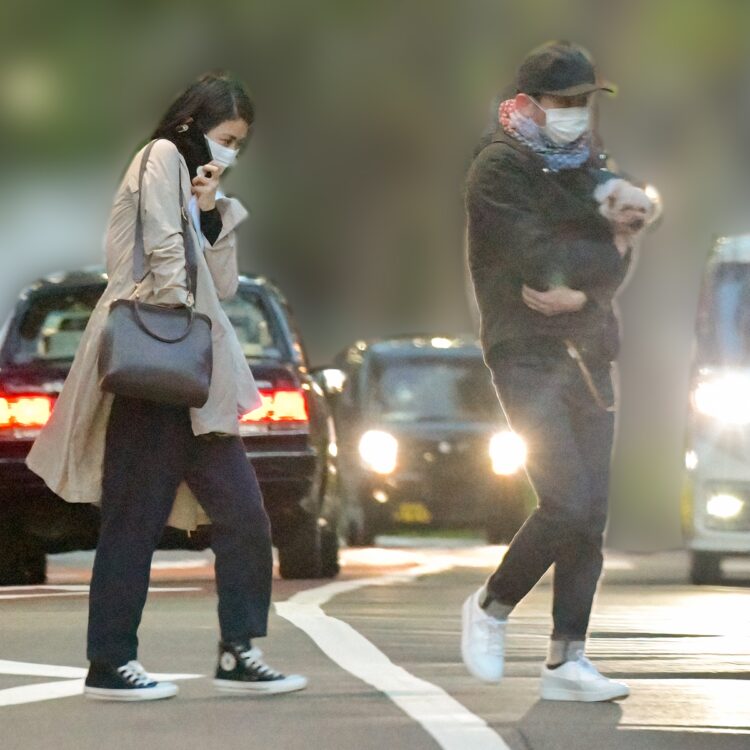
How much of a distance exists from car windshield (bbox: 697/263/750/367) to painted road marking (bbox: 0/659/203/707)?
20.8ft

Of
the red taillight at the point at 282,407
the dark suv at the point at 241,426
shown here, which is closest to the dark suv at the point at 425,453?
the dark suv at the point at 241,426

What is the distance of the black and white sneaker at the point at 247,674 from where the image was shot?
342 inches

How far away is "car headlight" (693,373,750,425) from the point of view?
14961 mm

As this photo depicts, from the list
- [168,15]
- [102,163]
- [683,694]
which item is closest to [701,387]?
[683,694]

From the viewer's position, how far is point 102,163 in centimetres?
3009

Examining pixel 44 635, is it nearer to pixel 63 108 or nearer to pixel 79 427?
pixel 79 427

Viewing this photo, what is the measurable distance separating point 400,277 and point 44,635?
2748 cm

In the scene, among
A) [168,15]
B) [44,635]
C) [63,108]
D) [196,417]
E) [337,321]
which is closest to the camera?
[196,417]

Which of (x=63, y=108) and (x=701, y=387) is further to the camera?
(x=63, y=108)

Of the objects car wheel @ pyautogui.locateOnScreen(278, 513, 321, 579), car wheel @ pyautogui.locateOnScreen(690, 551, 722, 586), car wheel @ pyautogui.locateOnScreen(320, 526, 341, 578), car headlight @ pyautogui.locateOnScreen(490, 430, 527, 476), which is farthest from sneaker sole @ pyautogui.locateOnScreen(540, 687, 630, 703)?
car headlight @ pyautogui.locateOnScreen(490, 430, 527, 476)

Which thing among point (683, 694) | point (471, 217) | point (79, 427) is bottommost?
point (683, 694)

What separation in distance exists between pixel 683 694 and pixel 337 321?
29.2 m

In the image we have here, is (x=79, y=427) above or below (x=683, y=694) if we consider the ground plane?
above

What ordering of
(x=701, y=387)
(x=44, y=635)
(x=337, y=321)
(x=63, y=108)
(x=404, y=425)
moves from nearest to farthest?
(x=44, y=635)
(x=701, y=387)
(x=404, y=425)
(x=63, y=108)
(x=337, y=321)
